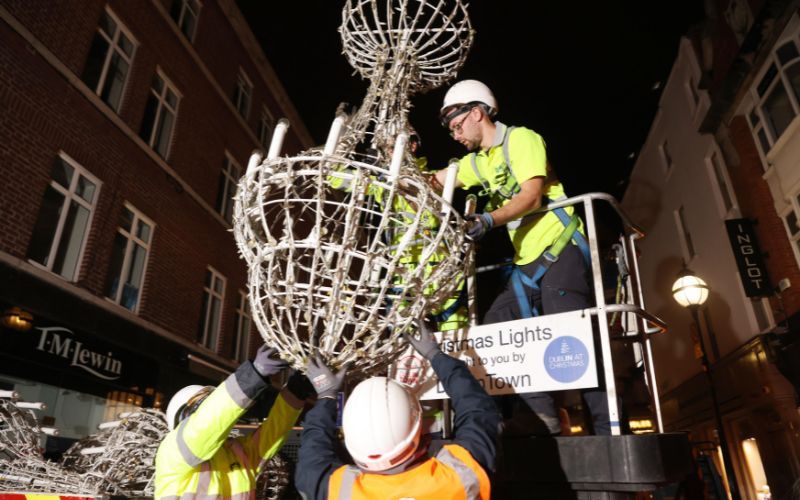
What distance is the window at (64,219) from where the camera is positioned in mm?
9836

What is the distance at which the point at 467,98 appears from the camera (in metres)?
4.20

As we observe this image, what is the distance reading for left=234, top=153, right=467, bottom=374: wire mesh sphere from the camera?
225 cm

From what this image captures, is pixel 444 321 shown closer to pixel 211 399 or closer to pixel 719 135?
pixel 211 399

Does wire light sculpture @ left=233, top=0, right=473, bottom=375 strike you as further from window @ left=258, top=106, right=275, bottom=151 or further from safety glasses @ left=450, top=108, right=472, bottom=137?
window @ left=258, top=106, right=275, bottom=151

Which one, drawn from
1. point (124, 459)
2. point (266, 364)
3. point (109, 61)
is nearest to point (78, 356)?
point (124, 459)

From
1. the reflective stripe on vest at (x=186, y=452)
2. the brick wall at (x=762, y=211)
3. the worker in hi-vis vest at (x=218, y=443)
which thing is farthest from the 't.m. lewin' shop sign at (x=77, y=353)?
the brick wall at (x=762, y=211)

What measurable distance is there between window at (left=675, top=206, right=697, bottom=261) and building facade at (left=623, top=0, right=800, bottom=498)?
54 millimetres

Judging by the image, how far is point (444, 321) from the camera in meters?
4.22

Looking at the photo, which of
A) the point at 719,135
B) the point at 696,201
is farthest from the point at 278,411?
the point at 696,201

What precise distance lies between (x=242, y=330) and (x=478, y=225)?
15.1 metres

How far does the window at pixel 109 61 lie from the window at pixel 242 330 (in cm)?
679

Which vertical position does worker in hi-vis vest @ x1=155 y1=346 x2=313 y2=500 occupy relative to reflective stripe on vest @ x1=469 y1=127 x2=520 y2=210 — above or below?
below

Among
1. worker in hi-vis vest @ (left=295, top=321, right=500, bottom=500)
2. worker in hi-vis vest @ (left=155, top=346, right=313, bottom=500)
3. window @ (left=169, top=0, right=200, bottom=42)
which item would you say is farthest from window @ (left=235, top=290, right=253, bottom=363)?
worker in hi-vis vest @ (left=295, top=321, right=500, bottom=500)

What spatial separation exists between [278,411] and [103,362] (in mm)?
8742
